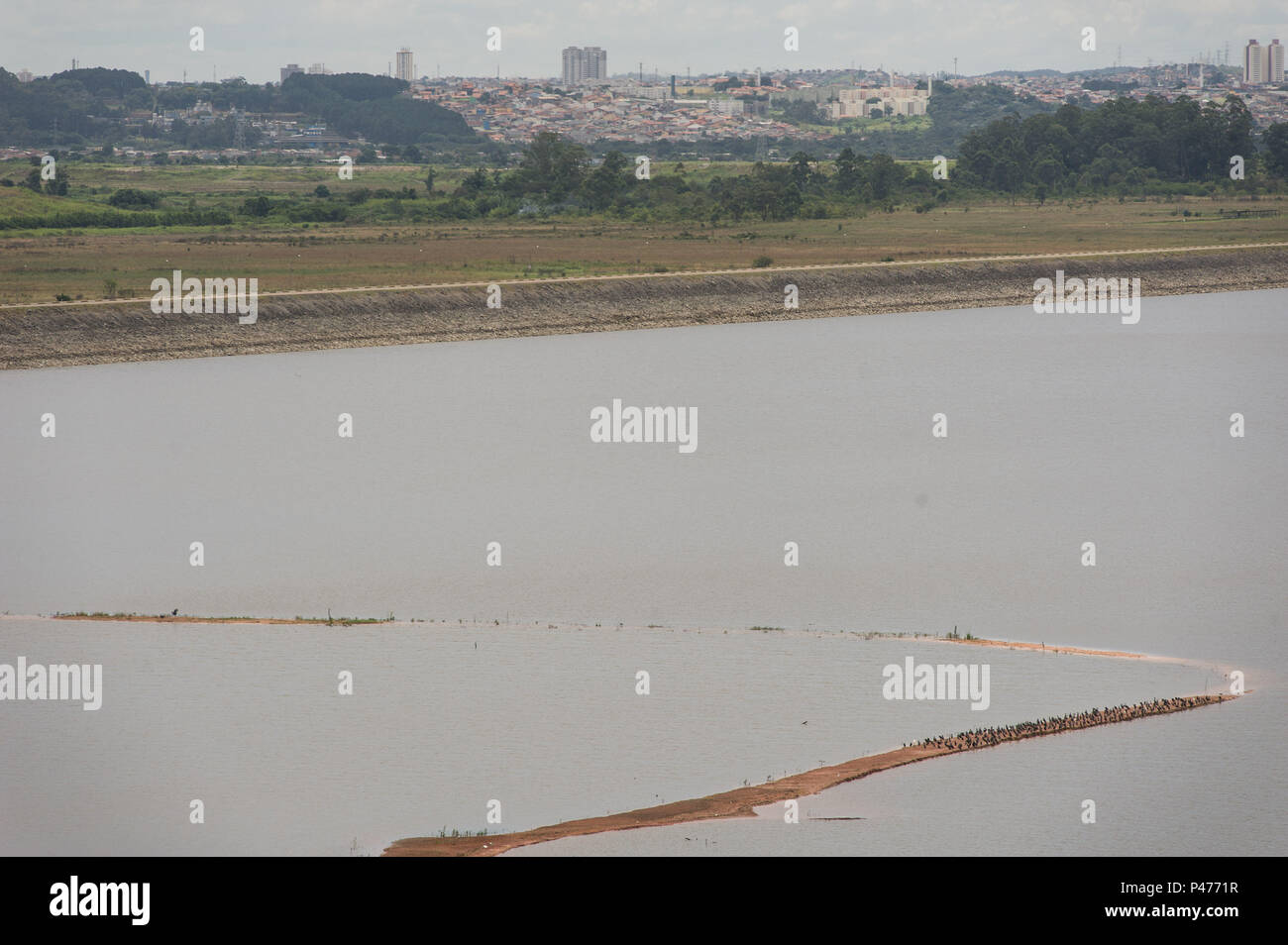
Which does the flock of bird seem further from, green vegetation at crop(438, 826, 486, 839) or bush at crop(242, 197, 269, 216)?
bush at crop(242, 197, 269, 216)

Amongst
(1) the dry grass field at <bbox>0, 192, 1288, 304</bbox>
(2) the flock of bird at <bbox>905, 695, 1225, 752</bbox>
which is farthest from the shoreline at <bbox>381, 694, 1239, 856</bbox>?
(1) the dry grass field at <bbox>0, 192, 1288, 304</bbox>

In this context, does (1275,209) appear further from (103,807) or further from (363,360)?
(103,807)

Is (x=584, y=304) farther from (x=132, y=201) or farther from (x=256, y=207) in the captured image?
(x=132, y=201)

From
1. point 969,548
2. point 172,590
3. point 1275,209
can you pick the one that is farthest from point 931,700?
point 1275,209

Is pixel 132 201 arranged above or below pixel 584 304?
above

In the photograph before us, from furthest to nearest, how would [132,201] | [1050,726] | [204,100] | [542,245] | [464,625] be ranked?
[204,100] < [132,201] < [542,245] < [464,625] < [1050,726]

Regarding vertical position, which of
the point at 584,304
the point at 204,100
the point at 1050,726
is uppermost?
the point at 204,100

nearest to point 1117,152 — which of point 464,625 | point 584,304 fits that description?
point 584,304
